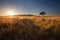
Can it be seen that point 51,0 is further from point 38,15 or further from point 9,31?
point 9,31

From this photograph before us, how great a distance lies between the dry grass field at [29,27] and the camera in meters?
3.96

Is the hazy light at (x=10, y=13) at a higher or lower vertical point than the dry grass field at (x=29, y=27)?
higher

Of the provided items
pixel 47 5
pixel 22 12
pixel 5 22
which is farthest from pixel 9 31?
pixel 47 5

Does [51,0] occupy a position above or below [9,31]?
above

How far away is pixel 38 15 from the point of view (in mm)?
3992

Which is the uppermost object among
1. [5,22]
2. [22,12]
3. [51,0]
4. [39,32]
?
[51,0]

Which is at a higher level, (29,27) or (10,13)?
(10,13)

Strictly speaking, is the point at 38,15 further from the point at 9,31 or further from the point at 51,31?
the point at 9,31

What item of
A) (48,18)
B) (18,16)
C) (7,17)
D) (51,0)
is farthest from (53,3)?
(7,17)

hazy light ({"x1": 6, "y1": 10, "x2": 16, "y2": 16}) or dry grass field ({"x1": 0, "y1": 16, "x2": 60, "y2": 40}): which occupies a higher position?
hazy light ({"x1": 6, "y1": 10, "x2": 16, "y2": 16})

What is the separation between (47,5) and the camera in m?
4.00

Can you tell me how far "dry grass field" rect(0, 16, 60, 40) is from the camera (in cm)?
396

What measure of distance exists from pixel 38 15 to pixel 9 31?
850mm

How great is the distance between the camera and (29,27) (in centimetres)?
406
